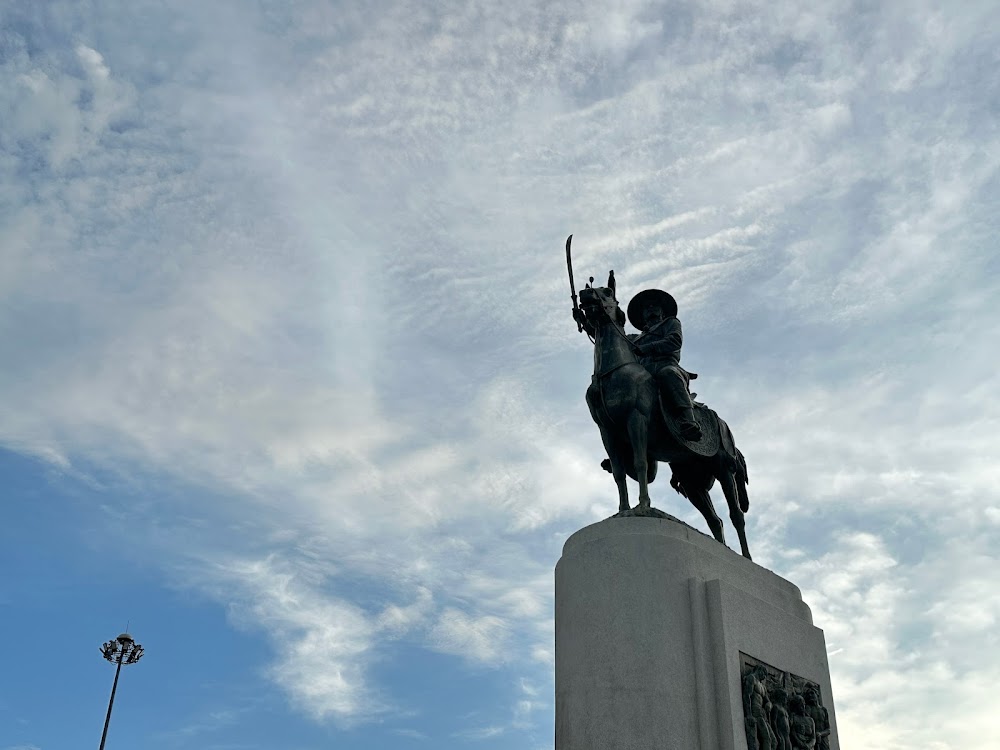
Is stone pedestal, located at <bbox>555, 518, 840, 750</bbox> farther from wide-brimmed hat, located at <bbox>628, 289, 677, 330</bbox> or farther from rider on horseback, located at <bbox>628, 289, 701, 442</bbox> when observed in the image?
wide-brimmed hat, located at <bbox>628, 289, 677, 330</bbox>

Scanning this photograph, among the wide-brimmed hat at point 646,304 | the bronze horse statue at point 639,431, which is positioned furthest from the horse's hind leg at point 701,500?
the wide-brimmed hat at point 646,304

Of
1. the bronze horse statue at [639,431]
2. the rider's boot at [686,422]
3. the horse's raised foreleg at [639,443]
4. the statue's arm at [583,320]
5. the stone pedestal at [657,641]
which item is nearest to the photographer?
the stone pedestal at [657,641]

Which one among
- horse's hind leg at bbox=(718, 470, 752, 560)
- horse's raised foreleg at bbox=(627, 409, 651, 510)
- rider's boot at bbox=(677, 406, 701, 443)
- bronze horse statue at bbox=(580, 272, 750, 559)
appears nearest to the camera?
horse's raised foreleg at bbox=(627, 409, 651, 510)

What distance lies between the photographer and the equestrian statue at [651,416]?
12.8 meters

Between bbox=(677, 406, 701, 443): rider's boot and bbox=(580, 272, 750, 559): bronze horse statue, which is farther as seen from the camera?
bbox=(677, 406, 701, 443): rider's boot

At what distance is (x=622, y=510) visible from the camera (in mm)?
12508

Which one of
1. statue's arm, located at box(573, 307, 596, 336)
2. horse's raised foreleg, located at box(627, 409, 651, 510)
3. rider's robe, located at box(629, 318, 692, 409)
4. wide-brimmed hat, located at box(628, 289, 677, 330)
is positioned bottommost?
horse's raised foreleg, located at box(627, 409, 651, 510)

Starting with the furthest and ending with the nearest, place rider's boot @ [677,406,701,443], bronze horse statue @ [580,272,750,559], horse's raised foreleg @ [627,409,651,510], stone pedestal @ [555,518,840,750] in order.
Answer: rider's boot @ [677,406,701,443] → bronze horse statue @ [580,272,750,559] → horse's raised foreleg @ [627,409,651,510] → stone pedestal @ [555,518,840,750]

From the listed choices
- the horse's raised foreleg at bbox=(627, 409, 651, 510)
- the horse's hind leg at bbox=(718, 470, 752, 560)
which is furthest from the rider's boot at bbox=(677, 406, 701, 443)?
the horse's hind leg at bbox=(718, 470, 752, 560)

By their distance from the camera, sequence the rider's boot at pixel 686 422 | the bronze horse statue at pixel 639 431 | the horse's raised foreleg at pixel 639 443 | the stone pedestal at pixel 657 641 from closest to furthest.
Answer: the stone pedestal at pixel 657 641
the horse's raised foreleg at pixel 639 443
the bronze horse statue at pixel 639 431
the rider's boot at pixel 686 422

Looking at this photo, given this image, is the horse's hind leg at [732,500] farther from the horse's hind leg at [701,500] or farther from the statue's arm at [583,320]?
the statue's arm at [583,320]

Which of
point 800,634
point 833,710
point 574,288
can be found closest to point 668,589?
point 800,634

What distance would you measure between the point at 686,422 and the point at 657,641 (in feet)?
10.7

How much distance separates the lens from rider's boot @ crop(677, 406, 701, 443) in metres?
12.9
